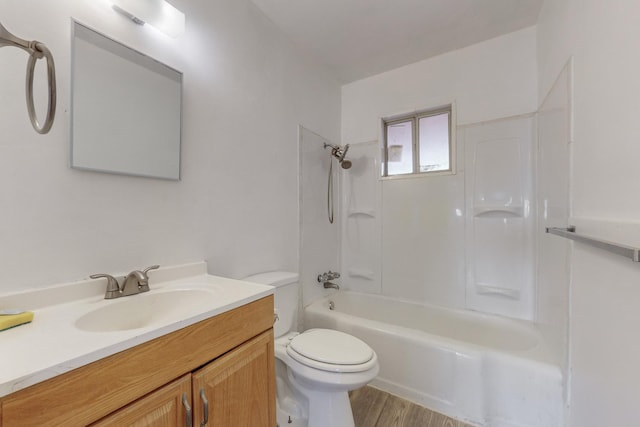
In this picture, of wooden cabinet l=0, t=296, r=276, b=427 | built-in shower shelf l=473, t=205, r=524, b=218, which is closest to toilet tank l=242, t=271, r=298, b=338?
wooden cabinet l=0, t=296, r=276, b=427

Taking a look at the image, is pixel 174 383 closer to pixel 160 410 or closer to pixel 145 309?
pixel 160 410

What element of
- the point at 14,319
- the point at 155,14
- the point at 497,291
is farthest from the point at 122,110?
the point at 497,291

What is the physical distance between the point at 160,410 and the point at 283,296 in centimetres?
92

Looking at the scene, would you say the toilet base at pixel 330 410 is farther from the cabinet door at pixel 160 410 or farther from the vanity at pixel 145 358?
the cabinet door at pixel 160 410

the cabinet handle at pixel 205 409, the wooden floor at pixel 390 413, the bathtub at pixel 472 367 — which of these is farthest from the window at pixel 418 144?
the cabinet handle at pixel 205 409

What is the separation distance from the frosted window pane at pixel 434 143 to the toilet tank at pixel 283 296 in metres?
1.58

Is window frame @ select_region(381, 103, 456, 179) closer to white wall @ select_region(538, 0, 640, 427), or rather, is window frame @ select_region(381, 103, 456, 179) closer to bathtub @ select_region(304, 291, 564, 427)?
white wall @ select_region(538, 0, 640, 427)

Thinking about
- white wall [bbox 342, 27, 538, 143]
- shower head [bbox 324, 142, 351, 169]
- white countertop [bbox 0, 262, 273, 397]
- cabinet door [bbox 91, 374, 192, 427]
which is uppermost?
white wall [bbox 342, 27, 538, 143]

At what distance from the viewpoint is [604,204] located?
89 cm

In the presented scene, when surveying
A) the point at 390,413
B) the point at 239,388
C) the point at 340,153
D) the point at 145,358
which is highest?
the point at 340,153

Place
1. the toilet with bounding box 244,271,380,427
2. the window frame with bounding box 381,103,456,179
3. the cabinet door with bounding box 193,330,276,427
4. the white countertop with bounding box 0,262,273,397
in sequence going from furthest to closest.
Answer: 1. the window frame with bounding box 381,103,456,179
2. the toilet with bounding box 244,271,380,427
3. the cabinet door with bounding box 193,330,276,427
4. the white countertop with bounding box 0,262,273,397

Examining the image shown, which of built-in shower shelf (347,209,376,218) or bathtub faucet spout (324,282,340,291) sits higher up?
built-in shower shelf (347,209,376,218)

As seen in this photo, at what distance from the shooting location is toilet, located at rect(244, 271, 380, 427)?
121 cm

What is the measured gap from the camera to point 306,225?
217 cm
